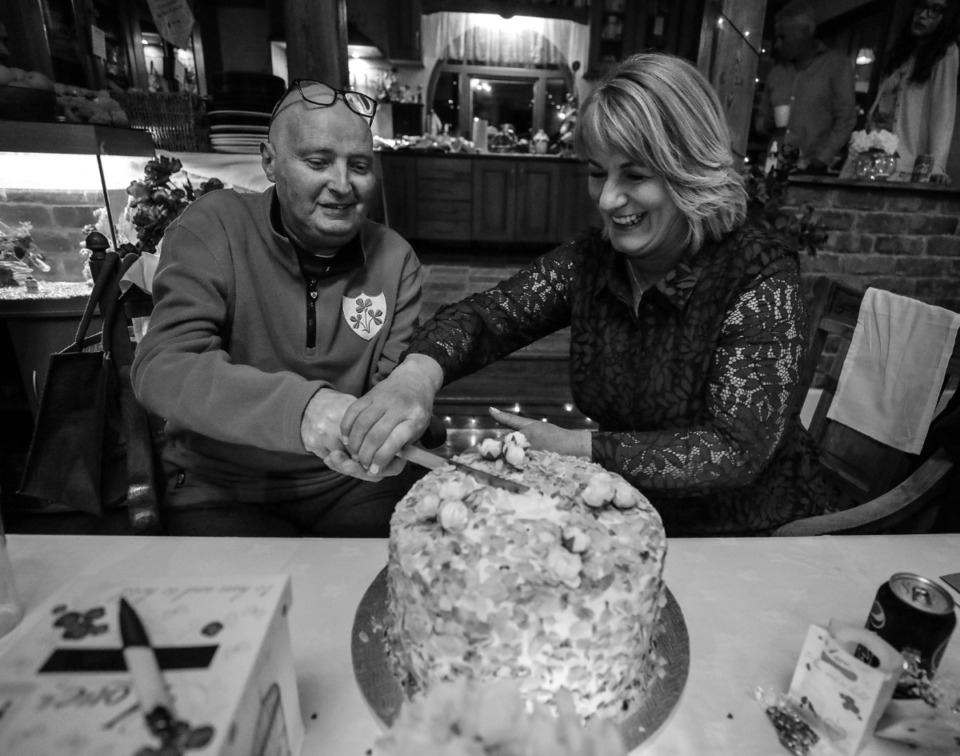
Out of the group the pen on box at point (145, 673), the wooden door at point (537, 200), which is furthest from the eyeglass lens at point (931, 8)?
the pen on box at point (145, 673)

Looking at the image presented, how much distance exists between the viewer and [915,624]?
→ 2.10 ft

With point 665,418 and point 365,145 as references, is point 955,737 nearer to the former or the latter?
point 665,418

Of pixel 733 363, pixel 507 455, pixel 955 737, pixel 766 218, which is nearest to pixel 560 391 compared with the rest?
pixel 766 218

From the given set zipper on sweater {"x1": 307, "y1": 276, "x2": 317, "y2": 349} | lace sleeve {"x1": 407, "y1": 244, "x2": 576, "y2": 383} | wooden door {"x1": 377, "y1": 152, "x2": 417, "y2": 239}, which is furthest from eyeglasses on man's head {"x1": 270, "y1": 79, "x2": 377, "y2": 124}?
wooden door {"x1": 377, "y1": 152, "x2": 417, "y2": 239}

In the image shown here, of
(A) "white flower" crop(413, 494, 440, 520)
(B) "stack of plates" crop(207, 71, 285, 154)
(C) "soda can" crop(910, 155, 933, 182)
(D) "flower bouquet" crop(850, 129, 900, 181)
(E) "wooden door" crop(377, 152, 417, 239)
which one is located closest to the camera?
(A) "white flower" crop(413, 494, 440, 520)

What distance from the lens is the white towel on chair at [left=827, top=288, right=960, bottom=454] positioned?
A: 4.85 ft

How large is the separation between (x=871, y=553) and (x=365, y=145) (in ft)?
4.35

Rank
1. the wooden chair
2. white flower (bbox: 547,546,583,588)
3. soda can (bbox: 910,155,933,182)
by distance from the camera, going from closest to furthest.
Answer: white flower (bbox: 547,546,583,588) < the wooden chair < soda can (bbox: 910,155,933,182)

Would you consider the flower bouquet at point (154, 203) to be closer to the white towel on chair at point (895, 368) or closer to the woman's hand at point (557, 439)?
the woman's hand at point (557, 439)

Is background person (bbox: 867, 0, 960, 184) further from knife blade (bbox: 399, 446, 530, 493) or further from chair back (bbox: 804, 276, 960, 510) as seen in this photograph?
knife blade (bbox: 399, 446, 530, 493)

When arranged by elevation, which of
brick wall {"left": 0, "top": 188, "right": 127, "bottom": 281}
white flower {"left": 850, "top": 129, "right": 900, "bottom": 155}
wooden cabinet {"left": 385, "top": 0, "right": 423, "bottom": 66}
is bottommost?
brick wall {"left": 0, "top": 188, "right": 127, "bottom": 281}

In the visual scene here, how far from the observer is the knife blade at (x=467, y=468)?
0.82 metres

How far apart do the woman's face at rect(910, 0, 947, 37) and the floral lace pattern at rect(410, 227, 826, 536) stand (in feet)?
11.1

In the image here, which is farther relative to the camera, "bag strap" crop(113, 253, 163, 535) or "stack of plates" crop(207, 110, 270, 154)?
"stack of plates" crop(207, 110, 270, 154)
